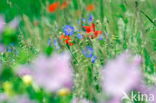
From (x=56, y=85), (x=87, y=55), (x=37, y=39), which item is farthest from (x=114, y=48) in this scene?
(x=56, y=85)

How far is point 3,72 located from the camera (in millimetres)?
906

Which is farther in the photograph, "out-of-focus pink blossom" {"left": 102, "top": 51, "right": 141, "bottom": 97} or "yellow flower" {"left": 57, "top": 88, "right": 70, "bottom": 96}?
"yellow flower" {"left": 57, "top": 88, "right": 70, "bottom": 96}

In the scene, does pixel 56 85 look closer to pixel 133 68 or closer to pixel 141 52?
pixel 133 68

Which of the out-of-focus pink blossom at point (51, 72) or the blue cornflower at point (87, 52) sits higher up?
the blue cornflower at point (87, 52)

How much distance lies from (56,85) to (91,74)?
132 cm

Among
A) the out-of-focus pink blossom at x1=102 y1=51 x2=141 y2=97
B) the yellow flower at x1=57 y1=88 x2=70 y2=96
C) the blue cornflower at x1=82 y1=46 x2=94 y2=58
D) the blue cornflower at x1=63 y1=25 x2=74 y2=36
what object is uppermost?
the blue cornflower at x1=63 y1=25 x2=74 y2=36

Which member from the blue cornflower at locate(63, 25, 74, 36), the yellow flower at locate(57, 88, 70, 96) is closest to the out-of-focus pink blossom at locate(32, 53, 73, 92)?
the yellow flower at locate(57, 88, 70, 96)

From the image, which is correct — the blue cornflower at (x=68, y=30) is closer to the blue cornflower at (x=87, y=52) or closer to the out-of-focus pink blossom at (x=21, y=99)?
the blue cornflower at (x=87, y=52)

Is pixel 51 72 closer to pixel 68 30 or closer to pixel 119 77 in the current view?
pixel 119 77

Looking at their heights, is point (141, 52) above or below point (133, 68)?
above

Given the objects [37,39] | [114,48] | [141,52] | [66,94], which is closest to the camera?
[66,94]

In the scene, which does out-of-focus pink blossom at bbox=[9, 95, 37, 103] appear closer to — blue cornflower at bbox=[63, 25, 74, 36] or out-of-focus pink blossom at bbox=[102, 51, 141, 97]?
out-of-focus pink blossom at bbox=[102, 51, 141, 97]

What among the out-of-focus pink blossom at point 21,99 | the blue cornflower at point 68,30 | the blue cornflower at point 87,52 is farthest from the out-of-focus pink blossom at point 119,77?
the blue cornflower at point 68,30

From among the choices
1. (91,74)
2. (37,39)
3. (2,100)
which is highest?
(37,39)
